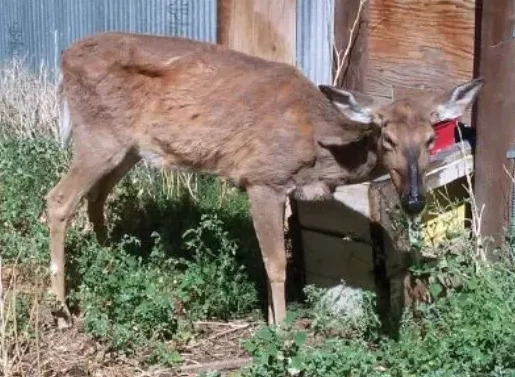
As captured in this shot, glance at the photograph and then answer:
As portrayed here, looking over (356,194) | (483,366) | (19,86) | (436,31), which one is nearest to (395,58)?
(436,31)

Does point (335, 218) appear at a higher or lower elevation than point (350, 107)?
lower

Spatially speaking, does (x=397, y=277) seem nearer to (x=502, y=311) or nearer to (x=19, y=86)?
(x=502, y=311)

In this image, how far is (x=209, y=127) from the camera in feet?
22.8

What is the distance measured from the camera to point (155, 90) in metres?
7.07

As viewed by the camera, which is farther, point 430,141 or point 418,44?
point 418,44

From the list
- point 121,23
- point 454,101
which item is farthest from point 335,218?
point 121,23

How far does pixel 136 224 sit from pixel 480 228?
2.66 meters

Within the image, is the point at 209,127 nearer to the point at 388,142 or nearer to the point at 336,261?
the point at 336,261

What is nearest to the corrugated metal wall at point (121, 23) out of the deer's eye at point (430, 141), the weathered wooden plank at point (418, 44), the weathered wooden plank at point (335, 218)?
the weathered wooden plank at point (418, 44)

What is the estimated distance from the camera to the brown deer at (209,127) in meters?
6.64

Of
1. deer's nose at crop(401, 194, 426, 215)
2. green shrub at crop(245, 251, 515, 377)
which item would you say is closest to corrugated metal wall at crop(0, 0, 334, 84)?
green shrub at crop(245, 251, 515, 377)

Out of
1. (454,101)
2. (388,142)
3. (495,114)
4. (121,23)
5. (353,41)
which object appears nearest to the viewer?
(388,142)

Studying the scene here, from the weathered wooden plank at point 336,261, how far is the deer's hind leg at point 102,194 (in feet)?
4.51

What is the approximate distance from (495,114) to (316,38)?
2056 millimetres
